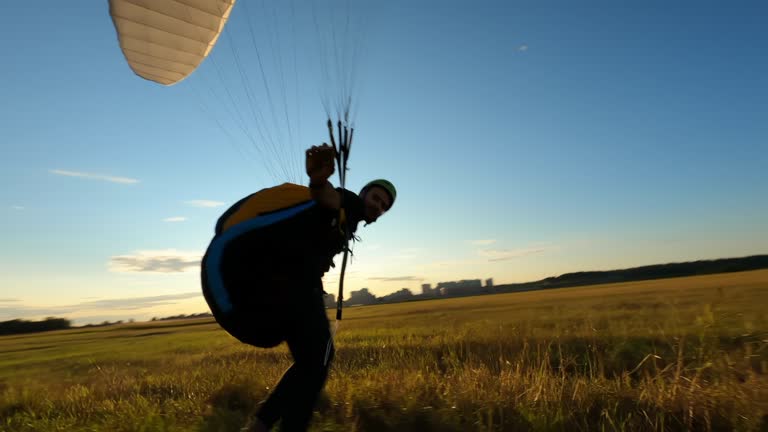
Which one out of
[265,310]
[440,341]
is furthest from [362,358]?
[265,310]

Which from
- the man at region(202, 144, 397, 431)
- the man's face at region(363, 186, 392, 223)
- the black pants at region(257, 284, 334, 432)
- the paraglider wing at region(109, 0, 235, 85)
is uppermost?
the paraglider wing at region(109, 0, 235, 85)

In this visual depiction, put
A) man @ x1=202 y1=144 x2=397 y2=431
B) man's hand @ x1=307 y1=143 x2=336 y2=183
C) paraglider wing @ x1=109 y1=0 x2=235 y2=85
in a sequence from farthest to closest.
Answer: paraglider wing @ x1=109 y1=0 x2=235 y2=85 < man @ x1=202 y1=144 x2=397 y2=431 < man's hand @ x1=307 y1=143 x2=336 y2=183

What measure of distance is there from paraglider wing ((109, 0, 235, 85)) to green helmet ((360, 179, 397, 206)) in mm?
3348

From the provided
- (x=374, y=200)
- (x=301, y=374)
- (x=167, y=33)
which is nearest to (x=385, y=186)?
(x=374, y=200)

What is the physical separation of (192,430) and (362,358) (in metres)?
4.54

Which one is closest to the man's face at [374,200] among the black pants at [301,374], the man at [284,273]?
the man at [284,273]

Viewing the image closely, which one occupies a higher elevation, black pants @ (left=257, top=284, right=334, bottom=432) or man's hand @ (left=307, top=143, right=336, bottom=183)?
man's hand @ (left=307, top=143, right=336, bottom=183)

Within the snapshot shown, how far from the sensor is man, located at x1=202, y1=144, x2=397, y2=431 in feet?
9.37

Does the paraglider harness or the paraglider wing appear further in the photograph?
the paraglider wing

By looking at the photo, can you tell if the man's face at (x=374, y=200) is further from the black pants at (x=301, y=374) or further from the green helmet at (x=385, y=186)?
the black pants at (x=301, y=374)

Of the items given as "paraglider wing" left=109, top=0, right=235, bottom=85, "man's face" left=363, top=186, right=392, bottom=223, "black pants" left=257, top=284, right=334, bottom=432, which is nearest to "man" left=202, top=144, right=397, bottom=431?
"black pants" left=257, top=284, right=334, bottom=432

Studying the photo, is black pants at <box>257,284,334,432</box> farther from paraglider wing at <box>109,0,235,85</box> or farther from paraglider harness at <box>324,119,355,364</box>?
paraglider wing at <box>109,0,235,85</box>

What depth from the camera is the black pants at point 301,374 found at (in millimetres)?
3004

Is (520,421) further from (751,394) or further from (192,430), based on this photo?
(192,430)
